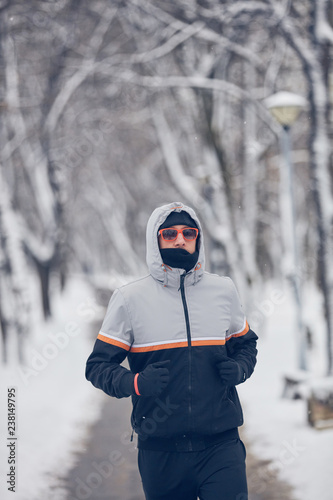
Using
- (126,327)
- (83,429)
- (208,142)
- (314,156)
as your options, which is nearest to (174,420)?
(126,327)

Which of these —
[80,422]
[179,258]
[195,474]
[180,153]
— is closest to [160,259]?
[179,258]

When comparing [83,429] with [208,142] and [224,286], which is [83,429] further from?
[208,142]

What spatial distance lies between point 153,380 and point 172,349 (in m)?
0.21

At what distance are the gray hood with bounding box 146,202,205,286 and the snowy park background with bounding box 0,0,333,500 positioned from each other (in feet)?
9.15

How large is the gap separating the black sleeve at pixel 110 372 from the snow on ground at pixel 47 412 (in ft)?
9.55

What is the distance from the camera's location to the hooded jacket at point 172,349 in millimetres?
2902

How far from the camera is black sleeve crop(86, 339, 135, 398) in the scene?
283cm

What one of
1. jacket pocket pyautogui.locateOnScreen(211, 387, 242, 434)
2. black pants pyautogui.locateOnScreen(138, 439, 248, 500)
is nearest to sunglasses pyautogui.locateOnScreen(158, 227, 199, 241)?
jacket pocket pyautogui.locateOnScreen(211, 387, 242, 434)

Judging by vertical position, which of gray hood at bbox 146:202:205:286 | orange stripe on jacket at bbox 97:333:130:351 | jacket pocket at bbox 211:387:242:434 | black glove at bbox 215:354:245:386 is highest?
gray hood at bbox 146:202:205:286

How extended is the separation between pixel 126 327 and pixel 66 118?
53.2ft

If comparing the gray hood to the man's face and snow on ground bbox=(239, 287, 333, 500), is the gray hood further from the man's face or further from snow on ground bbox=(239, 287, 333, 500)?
snow on ground bbox=(239, 287, 333, 500)

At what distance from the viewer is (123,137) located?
75.3ft

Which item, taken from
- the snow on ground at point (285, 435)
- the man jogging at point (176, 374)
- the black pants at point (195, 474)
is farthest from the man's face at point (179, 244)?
the snow on ground at point (285, 435)

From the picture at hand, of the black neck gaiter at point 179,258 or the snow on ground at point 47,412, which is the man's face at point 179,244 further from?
the snow on ground at point 47,412
